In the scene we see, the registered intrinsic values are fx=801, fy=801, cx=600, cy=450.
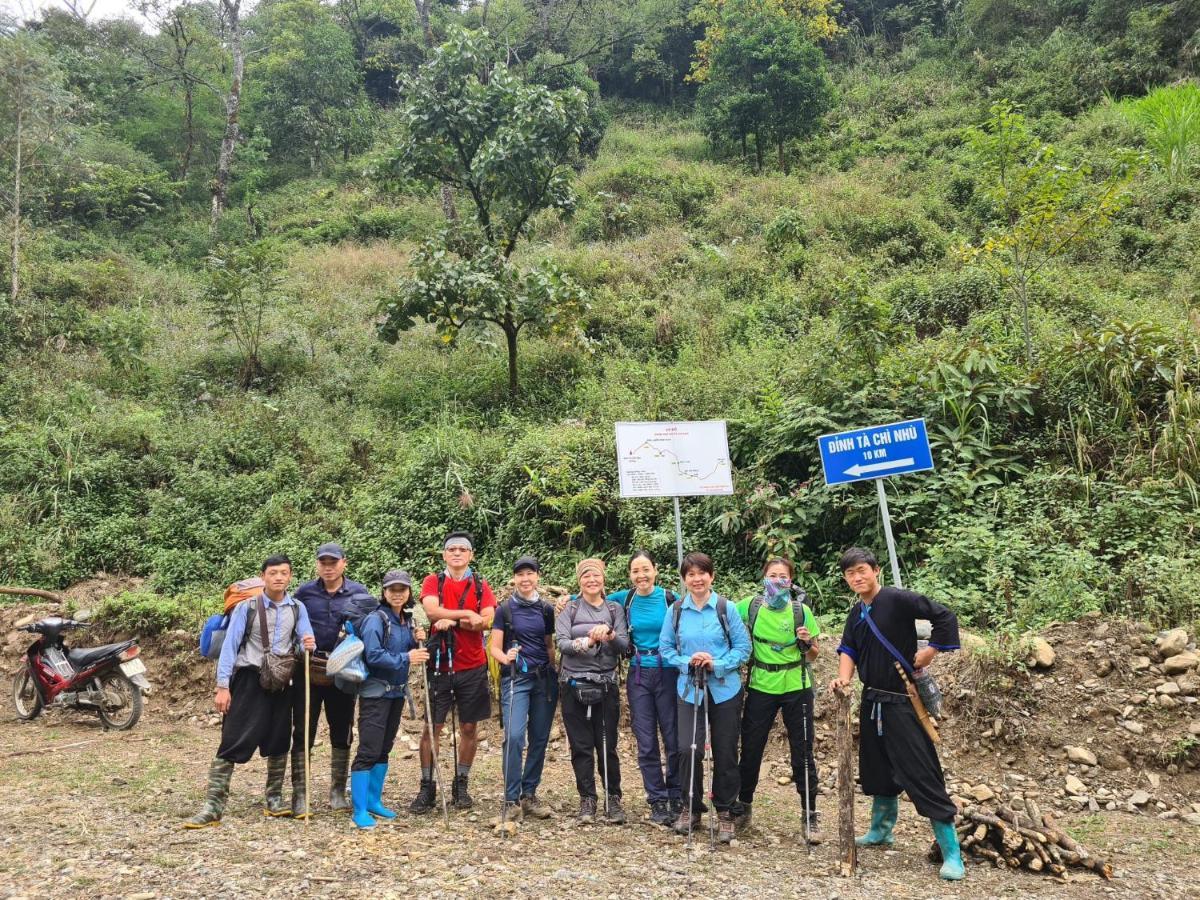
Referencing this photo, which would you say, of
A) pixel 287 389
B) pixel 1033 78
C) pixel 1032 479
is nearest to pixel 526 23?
pixel 1033 78

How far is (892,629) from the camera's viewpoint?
4391 mm

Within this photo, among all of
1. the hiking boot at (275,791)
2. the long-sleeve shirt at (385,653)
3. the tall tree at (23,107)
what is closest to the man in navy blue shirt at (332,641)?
the hiking boot at (275,791)

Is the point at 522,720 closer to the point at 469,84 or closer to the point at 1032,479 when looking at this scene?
the point at 1032,479

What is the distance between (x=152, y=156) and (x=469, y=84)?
20.8 meters

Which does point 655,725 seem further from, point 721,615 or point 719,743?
point 721,615

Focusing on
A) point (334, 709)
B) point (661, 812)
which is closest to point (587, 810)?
point (661, 812)

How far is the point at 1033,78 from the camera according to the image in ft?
70.8

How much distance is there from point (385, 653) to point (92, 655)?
4307 mm

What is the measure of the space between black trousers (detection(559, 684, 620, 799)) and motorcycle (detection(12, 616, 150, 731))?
4787 millimetres

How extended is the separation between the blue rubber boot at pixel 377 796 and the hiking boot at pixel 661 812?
162 cm

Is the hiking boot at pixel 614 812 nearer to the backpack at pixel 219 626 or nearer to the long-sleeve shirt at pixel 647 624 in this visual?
the long-sleeve shirt at pixel 647 624

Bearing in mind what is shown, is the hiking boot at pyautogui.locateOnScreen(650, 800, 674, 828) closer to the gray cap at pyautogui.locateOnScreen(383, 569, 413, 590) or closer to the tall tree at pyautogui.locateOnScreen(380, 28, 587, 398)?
the gray cap at pyautogui.locateOnScreen(383, 569, 413, 590)

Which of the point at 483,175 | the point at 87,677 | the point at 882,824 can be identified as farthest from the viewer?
the point at 483,175

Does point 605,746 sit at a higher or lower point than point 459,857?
higher
